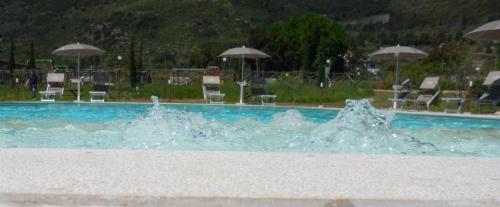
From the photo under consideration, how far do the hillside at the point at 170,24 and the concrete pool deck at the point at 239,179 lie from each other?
43.3 metres

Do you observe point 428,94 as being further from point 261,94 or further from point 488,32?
point 261,94

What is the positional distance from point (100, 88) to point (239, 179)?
14.8m

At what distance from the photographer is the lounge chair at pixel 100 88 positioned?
18.3 metres

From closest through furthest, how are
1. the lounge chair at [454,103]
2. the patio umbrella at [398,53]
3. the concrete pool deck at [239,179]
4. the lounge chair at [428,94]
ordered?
the concrete pool deck at [239,179] < the lounge chair at [454,103] < the lounge chair at [428,94] < the patio umbrella at [398,53]

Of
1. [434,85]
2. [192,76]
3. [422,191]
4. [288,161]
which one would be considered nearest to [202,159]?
[288,161]

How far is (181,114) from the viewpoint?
9680 mm

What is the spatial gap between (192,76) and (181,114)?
60.0 ft

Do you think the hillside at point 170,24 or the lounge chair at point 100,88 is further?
the hillside at point 170,24

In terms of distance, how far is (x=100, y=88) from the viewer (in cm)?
1875

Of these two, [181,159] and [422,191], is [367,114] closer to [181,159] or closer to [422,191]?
[181,159]

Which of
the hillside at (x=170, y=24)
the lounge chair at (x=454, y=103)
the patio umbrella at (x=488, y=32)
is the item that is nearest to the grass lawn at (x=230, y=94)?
the lounge chair at (x=454, y=103)

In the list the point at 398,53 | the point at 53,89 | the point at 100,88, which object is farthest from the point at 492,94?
the point at 53,89

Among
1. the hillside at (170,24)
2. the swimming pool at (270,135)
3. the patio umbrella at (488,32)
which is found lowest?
the swimming pool at (270,135)

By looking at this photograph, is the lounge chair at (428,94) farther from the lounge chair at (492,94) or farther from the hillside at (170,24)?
the hillside at (170,24)
